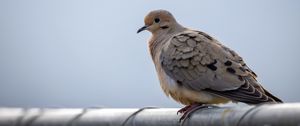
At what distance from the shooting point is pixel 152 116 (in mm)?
4055

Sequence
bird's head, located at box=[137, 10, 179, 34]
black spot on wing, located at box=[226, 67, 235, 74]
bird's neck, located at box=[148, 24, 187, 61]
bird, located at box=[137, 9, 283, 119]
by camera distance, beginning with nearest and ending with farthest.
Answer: bird, located at box=[137, 9, 283, 119], black spot on wing, located at box=[226, 67, 235, 74], bird's neck, located at box=[148, 24, 187, 61], bird's head, located at box=[137, 10, 179, 34]

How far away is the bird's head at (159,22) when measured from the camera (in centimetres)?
710

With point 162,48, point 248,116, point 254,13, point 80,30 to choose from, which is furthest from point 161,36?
point 80,30

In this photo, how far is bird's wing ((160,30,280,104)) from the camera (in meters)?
5.51

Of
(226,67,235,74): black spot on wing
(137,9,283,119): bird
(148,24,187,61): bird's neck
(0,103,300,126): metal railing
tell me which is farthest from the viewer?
(148,24,187,61): bird's neck

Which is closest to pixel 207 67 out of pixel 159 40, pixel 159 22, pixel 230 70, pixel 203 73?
pixel 203 73

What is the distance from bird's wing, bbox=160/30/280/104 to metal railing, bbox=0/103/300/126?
131 cm

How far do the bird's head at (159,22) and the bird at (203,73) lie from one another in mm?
606

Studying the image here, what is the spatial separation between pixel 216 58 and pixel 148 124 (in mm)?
1882

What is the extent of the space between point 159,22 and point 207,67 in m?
1.42

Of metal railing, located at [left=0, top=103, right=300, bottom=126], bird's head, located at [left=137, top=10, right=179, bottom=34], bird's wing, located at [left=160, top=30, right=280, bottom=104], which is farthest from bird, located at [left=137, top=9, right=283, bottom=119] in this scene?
metal railing, located at [left=0, top=103, right=300, bottom=126]

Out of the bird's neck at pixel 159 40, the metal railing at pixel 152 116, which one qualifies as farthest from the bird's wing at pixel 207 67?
the metal railing at pixel 152 116

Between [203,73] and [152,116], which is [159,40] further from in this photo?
[152,116]

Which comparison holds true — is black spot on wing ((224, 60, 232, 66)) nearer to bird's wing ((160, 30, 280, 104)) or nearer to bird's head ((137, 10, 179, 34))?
bird's wing ((160, 30, 280, 104))
